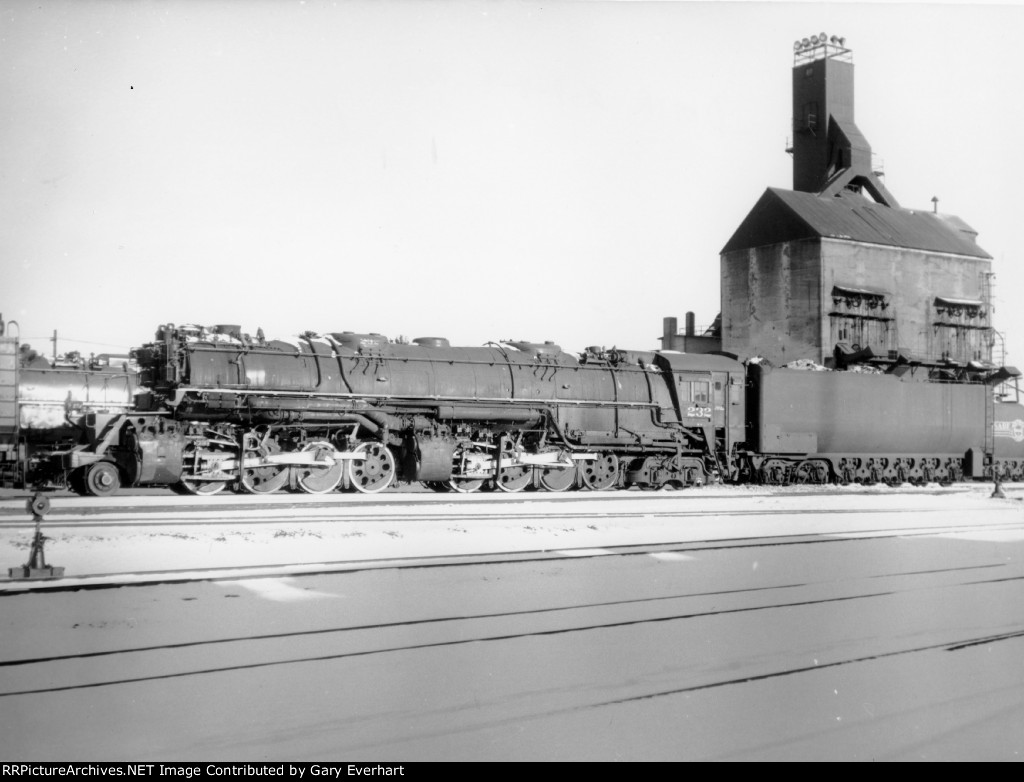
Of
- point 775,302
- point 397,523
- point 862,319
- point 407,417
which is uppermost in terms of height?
point 775,302

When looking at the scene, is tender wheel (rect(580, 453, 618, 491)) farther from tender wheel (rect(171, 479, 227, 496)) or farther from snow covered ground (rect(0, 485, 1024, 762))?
snow covered ground (rect(0, 485, 1024, 762))

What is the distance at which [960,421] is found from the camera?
2836 cm

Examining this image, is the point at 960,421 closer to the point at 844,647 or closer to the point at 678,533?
the point at 678,533

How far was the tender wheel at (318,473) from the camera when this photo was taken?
18.3 metres

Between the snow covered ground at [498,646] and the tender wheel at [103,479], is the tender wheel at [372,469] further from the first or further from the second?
the snow covered ground at [498,646]

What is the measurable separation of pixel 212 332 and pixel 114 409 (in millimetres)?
6133

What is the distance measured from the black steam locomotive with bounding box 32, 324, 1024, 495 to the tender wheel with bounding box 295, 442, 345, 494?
3cm

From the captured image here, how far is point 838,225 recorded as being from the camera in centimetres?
4938

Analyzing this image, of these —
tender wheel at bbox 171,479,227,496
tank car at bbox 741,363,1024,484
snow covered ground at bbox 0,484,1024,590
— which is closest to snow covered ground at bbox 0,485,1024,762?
snow covered ground at bbox 0,484,1024,590

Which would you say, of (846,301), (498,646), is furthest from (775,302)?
(498,646)

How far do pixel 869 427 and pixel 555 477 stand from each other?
10081 mm

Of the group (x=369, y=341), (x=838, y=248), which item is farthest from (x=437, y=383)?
(x=838, y=248)

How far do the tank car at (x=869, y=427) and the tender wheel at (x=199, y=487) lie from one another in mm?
13537

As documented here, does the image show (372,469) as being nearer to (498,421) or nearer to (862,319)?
(498,421)
